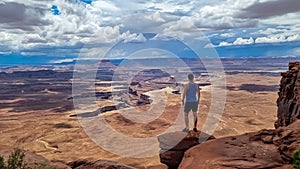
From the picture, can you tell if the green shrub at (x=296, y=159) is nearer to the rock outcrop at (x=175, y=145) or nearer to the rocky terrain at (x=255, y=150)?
the rocky terrain at (x=255, y=150)

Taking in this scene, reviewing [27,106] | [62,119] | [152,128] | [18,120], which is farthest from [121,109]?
[27,106]

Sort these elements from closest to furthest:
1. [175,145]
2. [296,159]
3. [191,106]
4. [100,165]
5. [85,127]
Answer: [296,159] < [100,165] < [191,106] < [175,145] < [85,127]

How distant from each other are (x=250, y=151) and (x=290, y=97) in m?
7.48

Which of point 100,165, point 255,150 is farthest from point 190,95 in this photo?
point 100,165

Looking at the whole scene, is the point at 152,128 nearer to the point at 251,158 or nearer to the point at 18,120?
the point at 18,120

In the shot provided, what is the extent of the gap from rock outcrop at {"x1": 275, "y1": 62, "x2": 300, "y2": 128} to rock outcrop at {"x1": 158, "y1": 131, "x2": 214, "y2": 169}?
188 inches

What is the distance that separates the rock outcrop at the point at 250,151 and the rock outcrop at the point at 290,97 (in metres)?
3.70

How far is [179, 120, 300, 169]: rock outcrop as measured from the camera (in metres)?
14.5

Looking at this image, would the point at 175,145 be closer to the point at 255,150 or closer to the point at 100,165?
the point at 100,165

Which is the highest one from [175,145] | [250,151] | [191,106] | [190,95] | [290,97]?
[190,95]

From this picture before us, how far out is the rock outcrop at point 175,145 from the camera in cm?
2148

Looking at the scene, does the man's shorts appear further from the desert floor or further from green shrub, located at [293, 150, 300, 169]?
the desert floor

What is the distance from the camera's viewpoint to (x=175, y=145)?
72.2ft

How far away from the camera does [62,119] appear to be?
423 feet
